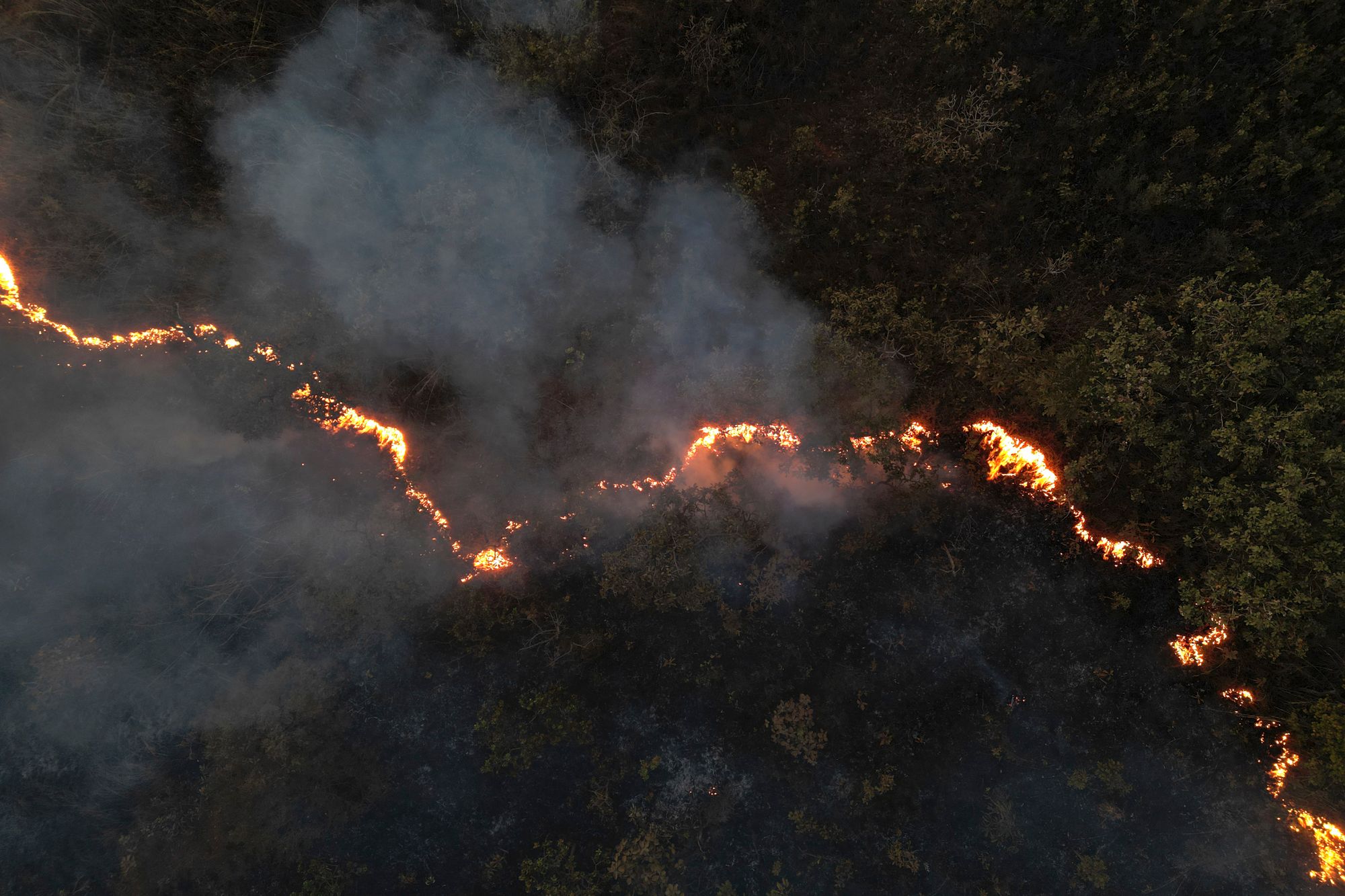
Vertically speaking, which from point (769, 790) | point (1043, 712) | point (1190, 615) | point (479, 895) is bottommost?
point (479, 895)

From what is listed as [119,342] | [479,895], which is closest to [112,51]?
[119,342]

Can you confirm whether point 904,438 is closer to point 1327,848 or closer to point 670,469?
point 670,469

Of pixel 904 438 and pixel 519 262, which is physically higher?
pixel 519 262

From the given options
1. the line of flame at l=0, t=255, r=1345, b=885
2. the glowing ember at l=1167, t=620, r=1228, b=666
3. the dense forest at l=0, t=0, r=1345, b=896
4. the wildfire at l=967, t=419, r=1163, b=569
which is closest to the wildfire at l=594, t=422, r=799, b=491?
the line of flame at l=0, t=255, r=1345, b=885

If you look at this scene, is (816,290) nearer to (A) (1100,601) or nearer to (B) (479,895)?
(A) (1100,601)

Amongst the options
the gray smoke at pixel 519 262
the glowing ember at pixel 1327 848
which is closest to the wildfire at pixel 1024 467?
the gray smoke at pixel 519 262

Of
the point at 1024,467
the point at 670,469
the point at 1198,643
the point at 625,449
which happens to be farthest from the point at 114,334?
the point at 1198,643
